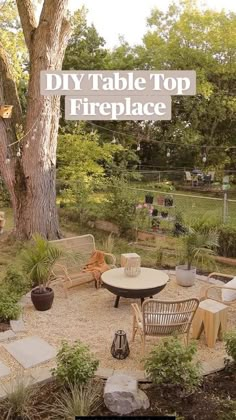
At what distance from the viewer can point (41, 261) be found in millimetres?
6129

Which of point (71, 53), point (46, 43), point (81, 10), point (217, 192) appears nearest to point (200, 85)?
point (217, 192)

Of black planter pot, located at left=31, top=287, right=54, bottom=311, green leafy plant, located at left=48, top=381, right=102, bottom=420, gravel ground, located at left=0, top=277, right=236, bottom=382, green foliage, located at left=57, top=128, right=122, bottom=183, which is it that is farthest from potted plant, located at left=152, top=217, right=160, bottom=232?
green leafy plant, located at left=48, top=381, right=102, bottom=420

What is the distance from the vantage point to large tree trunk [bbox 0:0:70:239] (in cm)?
904

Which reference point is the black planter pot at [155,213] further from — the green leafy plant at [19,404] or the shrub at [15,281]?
the green leafy plant at [19,404]

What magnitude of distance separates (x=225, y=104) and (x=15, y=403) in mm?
21653

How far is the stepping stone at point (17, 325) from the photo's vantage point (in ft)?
17.5

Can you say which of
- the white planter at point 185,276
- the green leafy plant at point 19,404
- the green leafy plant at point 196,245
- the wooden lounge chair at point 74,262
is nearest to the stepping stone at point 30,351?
the green leafy plant at point 19,404

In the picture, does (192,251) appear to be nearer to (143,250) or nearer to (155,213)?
(143,250)

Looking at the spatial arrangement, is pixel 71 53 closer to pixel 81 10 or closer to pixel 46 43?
pixel 81 10

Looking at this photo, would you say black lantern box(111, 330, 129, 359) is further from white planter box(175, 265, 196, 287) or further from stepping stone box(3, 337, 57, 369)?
white planter box(175, 265, 196, 287)

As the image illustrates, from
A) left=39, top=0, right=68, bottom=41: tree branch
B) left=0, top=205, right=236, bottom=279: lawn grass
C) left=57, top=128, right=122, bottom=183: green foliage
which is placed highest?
left=39, top=0, right=68, bottom=41: tree branch

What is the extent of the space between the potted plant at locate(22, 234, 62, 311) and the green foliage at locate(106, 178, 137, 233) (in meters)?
4.56

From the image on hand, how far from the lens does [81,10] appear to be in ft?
44.7

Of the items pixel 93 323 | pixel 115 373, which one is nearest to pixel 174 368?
pixel 115 373
